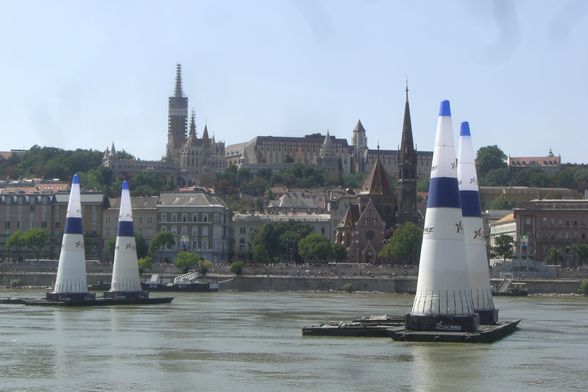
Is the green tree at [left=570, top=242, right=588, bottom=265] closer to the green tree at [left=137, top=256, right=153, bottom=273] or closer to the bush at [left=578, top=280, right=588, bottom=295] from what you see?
the bush at [left=578, top=280, right=588, bottom=295]

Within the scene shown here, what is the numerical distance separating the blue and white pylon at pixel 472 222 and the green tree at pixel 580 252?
303ft

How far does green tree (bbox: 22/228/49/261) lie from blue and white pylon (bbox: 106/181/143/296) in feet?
229

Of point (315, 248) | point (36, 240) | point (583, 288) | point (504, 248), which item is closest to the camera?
point (583, 288)

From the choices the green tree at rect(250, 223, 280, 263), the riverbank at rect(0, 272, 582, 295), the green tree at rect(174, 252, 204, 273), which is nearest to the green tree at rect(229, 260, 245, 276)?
the riverbank at rect(0, 272, 582, 295)

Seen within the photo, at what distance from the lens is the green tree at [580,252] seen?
149250 millimetres

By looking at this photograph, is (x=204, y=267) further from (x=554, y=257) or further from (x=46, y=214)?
(x=554, y=257)

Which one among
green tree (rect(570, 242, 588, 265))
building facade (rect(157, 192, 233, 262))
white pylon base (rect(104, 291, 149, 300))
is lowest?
white pylon base (rect(104, 291, 149, 300))

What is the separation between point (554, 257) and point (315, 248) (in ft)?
82.4

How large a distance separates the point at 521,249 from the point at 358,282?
72.8 feet

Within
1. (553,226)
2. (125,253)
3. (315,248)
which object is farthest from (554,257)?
(125,253)

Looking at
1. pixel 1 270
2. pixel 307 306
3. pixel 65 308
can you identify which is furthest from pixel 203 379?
pixel 1 270

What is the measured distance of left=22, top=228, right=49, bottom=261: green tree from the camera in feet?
515

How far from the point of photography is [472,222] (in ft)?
193

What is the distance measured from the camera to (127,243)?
85.4m
